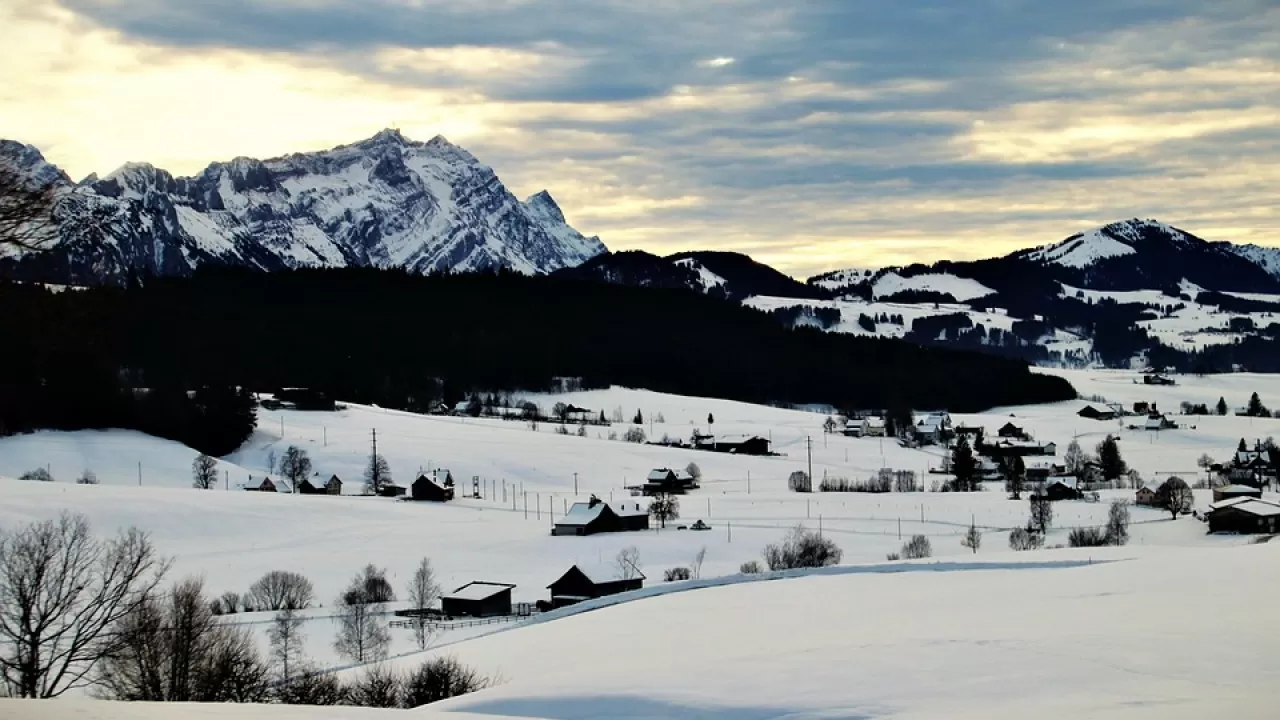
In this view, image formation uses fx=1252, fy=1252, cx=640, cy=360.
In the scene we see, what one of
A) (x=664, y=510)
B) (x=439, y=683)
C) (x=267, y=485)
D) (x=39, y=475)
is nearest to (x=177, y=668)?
(x=439, y=683)

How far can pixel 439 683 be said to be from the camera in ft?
69.5

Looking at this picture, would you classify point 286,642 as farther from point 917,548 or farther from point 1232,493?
point 1232,493

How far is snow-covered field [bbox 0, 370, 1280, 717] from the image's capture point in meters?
16.3

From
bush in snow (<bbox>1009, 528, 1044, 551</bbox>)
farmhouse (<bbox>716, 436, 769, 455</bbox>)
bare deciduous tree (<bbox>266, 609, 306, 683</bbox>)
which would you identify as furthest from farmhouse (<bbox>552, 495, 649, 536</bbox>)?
farmhouse (<bbox>716, 436, 769, 455</bbox>)

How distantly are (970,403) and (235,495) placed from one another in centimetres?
12317

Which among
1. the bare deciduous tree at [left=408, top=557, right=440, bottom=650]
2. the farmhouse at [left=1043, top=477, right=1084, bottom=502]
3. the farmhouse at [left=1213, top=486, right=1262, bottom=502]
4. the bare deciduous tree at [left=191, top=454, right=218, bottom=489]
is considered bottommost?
the bare deciduous tree at [left=408, top=557, right=440, bottom=650]

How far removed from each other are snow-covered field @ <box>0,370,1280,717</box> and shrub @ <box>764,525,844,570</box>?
1290 mm

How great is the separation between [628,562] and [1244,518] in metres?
26.4

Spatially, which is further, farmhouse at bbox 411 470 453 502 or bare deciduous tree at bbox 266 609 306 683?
farmhouse at bbox 411 470 453 502

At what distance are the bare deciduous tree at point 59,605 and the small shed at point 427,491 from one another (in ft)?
68.4

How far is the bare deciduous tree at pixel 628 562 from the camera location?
4584 cm

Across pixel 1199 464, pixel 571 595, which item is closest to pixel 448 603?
pixel 571 595

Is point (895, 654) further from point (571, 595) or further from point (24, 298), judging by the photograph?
point (571, 595)

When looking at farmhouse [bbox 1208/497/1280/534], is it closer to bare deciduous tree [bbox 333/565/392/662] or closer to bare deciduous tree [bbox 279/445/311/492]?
bare deciduous tree [bbox 333/565/392/662]
